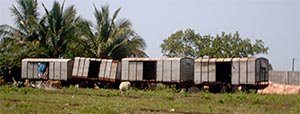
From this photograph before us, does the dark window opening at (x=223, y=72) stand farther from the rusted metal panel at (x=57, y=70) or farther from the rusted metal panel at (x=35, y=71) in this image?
the rusted metal panel at (x=35, y=71)

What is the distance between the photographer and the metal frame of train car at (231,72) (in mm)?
21375

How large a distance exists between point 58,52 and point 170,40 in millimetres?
12615

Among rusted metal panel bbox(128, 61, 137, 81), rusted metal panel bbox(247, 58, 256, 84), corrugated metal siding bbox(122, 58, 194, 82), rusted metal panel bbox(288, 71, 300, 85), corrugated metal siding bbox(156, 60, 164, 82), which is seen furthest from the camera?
rusted metal panel bbox(288, 71, 300, 85)

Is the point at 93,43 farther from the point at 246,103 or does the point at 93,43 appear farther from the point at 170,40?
the point at 246,103

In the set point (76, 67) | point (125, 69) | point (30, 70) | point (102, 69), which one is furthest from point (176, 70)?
point (30, 70)

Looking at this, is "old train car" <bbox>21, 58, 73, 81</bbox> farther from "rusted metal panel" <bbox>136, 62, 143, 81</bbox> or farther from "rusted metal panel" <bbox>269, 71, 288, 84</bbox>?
"rusted metal panel" <bbox>269, 71, 288, 84</bbox>

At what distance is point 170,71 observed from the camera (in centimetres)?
2314

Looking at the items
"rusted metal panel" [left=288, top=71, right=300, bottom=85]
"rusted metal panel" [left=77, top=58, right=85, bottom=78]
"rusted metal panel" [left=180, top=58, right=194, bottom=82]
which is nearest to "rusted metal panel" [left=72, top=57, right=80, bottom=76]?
"rusted metal panel" [left=77, top=58, right=85, bottom=78]

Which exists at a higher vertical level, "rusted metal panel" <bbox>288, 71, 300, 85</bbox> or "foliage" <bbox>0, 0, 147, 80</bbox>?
"foliage" <bbox>0, 0, 147, 80</bbox>

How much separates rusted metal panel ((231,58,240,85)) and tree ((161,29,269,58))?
46.8 feet

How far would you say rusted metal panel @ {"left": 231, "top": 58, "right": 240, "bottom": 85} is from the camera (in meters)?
21.7

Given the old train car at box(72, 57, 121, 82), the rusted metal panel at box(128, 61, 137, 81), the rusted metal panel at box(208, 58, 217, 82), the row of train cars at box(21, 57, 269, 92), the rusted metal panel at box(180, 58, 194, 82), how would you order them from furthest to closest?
the old train car at box(72, 57, 121, 82) < the rusted metal panel at box(128, 61, 137, 81) < the rusted metal panel at box(180, 58, 194, 82) < the rusted metal panel at box(208, 58, 217, 82) < the row of train cars at box(21, 57, 269, 92)

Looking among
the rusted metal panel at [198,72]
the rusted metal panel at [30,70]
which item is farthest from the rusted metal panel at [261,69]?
the rusted metal panel at [30,70]

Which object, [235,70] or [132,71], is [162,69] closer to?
[132,71]
